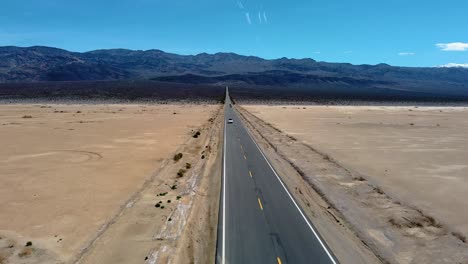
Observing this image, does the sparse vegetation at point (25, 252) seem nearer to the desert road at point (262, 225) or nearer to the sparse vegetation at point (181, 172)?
the desert road at point (262, 225)

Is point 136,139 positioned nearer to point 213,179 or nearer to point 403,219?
point 213,179

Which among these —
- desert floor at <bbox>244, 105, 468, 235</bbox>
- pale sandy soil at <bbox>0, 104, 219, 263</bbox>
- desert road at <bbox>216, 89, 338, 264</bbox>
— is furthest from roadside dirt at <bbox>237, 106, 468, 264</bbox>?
pale sandy soil at <bbox>0, 104, 219, 263</bbox>

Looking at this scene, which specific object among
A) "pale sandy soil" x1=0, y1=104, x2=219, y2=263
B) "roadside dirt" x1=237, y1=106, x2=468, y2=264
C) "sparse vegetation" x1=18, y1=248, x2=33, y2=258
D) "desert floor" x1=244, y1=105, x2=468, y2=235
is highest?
"desert floor" x1=244, y1=105, x2=468, y2=235

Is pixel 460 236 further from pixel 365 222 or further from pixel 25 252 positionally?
pixel 25 252

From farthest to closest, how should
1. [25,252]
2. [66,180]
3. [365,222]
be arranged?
[66,180] → [365,222] → [25,252]

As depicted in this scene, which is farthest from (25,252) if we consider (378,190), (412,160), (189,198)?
(412,160)

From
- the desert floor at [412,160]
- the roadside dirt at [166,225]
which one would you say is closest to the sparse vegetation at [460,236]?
the desert floor at [412,160]

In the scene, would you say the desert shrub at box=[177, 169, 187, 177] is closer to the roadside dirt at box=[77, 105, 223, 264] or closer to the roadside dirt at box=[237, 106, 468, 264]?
the roadside dirt at box=[77, 105, 223, 264]

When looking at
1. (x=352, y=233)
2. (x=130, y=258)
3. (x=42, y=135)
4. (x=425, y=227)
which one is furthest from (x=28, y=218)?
(x=42, y=135)
